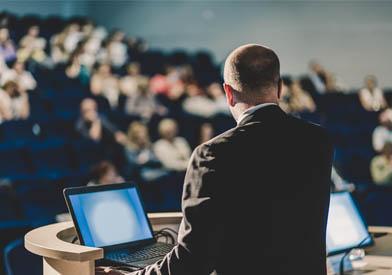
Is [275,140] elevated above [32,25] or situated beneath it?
situated beneath

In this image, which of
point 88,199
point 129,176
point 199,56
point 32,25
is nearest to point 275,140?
point 88,199

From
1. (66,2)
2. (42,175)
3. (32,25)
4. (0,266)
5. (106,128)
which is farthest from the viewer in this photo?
(66,2)

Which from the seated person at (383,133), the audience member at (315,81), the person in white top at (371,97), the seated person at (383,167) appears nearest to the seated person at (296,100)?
the audience member at (315,81)

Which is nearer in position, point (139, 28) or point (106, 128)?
point (106, 128)

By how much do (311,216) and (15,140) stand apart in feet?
12.9

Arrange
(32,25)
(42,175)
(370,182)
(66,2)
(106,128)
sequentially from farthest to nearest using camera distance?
(66,2) → (32,25) → (370,182) → (106,128) → (42,175)

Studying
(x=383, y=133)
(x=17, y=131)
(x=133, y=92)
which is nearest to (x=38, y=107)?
(x=17, y=131)

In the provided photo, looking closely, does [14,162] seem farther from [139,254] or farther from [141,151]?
[139,254]

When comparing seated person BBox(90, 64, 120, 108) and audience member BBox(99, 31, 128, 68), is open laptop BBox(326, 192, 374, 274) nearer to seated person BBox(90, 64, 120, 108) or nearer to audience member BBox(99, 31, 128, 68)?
seated person BBox(90, 64, 120, 108)

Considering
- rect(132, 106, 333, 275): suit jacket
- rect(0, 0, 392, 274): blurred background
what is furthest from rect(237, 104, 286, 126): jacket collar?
→ rect(0, 0, 392, 274): blurred background

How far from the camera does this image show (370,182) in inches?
237

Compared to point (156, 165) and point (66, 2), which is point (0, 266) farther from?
point (66, 2)

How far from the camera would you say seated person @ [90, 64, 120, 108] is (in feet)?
19.9

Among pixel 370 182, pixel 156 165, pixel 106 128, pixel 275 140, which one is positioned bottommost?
pixel 370 182
